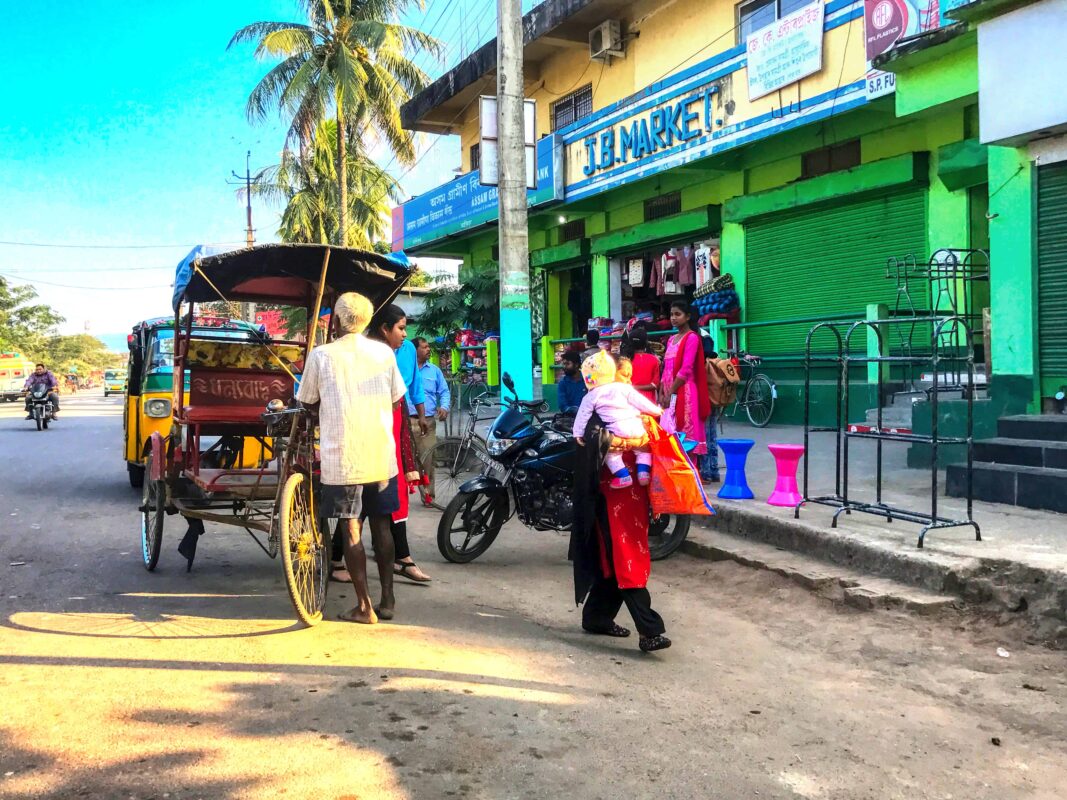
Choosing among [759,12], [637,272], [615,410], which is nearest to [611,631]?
[615,410]

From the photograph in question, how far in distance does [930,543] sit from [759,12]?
11.2 meters

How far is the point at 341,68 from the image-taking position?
73.8ft

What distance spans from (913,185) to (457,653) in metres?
10.2

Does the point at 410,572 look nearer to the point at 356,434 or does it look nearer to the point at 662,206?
the point at 356,434

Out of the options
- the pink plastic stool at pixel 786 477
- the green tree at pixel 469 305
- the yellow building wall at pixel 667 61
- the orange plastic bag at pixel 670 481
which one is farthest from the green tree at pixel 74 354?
the orange plastic bag at pixel 670 481

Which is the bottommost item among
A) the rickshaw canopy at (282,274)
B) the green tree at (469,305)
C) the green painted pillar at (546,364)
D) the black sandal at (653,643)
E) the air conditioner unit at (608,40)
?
the black sandal at (653,643)

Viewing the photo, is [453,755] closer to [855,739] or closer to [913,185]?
[855,739]

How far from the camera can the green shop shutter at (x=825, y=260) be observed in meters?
12.4

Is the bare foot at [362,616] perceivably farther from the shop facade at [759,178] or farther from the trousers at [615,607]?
the shop facade at [759,178]

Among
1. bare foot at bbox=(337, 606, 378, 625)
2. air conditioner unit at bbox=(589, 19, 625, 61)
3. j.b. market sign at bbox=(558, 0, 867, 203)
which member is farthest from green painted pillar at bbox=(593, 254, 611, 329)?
bare foot at bbox=(337, 606, 378, 625)

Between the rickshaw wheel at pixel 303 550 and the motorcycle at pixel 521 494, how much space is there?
5.22 feet

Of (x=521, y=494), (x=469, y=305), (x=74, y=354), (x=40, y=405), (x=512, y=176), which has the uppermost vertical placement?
(x=74, y=354)

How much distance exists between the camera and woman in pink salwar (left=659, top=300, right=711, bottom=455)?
8211 mm

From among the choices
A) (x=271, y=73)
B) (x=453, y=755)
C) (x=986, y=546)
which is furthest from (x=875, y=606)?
(x=271, y=73)
